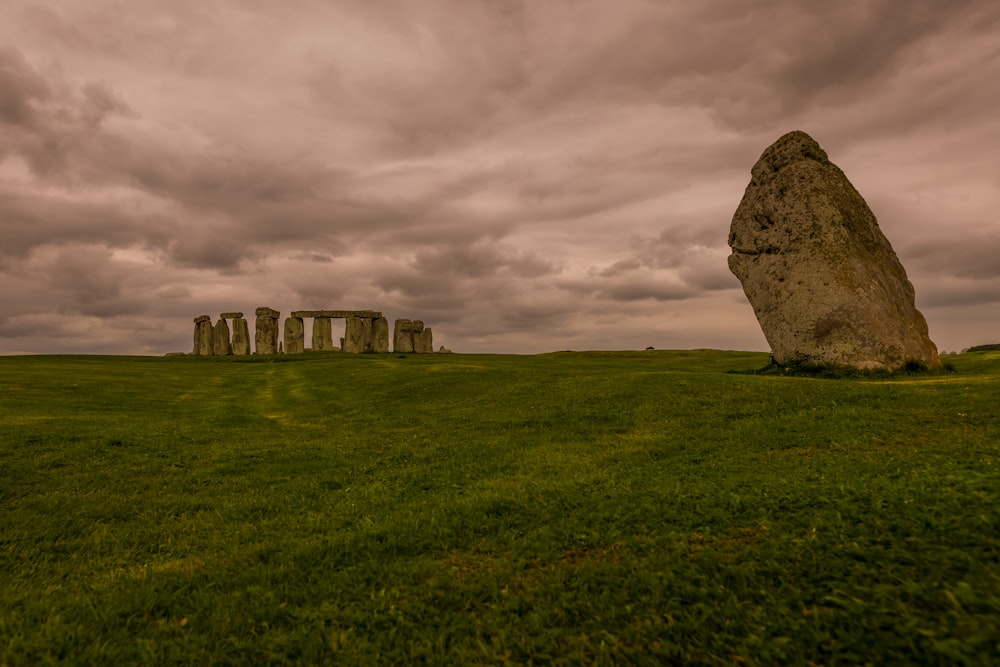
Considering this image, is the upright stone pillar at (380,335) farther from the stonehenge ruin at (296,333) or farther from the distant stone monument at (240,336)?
the distant stone monument at (240,336)

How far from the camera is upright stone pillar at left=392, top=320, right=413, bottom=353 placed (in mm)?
78188

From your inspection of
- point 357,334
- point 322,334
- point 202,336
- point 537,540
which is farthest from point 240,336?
point 537,540

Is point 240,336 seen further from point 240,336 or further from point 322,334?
point 322,334

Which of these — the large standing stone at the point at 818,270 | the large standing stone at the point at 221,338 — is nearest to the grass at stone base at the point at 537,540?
the large standing stone at the point at 818,270

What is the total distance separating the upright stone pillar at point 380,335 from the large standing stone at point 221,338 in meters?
19.1

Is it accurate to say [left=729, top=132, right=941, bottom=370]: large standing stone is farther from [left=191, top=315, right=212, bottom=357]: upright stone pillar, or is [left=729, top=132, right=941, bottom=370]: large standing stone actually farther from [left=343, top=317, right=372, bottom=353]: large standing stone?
[left=191, top=315, right=212, bottom=357]: upright stone pillar

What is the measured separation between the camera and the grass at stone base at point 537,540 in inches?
194

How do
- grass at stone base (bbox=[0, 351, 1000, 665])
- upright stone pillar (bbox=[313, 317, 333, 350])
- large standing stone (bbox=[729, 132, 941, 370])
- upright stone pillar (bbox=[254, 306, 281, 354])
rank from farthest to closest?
upright stone pillar (bbox=[313, 317, 333, 350]) → upright stone pillar (bbox=[254, 306, 281, 354]) → large standing stone (bbox=[729, 132, 941, 370]) → grass at stone base (bbox=[0, 351, 1000, 665])

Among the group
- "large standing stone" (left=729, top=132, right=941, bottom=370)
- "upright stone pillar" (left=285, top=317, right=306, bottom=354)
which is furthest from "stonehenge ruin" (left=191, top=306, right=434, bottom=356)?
"large standing stone" (left=729, top=132, right=941, bottom=370)

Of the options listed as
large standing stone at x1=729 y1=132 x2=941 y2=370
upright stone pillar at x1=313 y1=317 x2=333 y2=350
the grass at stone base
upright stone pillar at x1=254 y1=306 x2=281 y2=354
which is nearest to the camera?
the grass at stone base

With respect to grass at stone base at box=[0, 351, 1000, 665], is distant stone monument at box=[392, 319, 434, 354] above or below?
above

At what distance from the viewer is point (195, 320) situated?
250 ft

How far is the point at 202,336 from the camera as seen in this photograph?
75.1 m

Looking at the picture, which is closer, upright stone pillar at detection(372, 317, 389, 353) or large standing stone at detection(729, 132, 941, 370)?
large standing stone at detection(729, 132, 941, 370)
